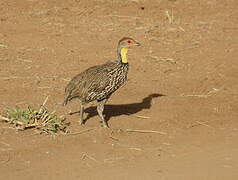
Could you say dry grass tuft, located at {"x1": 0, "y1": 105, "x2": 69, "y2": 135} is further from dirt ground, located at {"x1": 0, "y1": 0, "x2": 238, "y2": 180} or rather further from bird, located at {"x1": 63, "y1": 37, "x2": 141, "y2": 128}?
bird, located at {"x1": 63, "y1": 37, "x2": 141, "y2": 128}

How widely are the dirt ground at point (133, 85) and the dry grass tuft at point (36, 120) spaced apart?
5.1 inches

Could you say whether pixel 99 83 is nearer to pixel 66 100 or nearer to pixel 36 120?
pixel 66 100

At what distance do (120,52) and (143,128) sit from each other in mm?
1225

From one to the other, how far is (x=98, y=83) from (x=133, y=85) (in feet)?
8.01

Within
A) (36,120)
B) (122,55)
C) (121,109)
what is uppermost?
(122,55)

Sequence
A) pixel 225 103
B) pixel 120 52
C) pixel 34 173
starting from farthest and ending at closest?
pixel 225 103
pixel 120 52
pixel 34 173

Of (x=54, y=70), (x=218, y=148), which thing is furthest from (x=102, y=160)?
(x=54, y=70)

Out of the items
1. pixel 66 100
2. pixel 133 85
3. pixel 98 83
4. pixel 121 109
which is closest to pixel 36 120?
pixel 66 100

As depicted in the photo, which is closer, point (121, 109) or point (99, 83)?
point (99, 83)

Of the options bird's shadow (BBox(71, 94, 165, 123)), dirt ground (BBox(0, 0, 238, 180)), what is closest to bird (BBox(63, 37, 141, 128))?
dirt ground (BBox(0, 0, 238, 180))

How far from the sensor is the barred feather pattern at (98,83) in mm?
10094

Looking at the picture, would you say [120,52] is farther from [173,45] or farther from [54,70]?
[173,45]

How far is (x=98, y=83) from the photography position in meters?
10.1

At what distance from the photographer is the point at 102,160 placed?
905 centimetres
